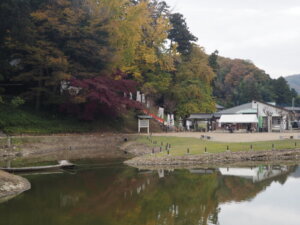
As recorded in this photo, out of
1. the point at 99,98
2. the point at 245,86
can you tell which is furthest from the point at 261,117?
the point at 245,86

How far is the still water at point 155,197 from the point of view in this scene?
13.1 meters

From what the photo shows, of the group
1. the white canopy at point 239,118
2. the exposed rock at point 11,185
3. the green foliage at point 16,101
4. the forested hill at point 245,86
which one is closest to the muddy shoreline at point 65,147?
the green foliage at point 16,101

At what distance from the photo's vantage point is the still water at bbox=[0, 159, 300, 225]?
13098mm

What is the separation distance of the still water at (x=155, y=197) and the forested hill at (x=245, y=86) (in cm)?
5502

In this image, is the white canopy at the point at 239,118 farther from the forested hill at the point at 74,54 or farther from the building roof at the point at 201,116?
the forested hill at the point at 74,54

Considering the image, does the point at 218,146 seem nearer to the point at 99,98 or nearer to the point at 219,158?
the point at 219,158

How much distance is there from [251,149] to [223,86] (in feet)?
212

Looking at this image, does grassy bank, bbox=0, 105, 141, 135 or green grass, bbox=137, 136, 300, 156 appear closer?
green grass, bbox=137, 136, 300, 156

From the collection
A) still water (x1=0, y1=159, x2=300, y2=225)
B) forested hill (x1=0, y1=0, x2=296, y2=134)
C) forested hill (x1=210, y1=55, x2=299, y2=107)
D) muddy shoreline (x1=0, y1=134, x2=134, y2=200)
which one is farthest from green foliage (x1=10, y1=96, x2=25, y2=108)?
forested hill (x1=210, y1=55, x2=299, y2=107)

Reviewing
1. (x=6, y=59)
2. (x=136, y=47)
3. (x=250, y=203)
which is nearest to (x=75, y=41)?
(x=6, y=59)

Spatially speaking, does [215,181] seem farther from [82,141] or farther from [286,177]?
[82,141]

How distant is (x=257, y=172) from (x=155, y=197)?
921cm

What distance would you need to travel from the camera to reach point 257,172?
22750 millimetres

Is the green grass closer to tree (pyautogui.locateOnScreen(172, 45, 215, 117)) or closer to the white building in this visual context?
the white building
